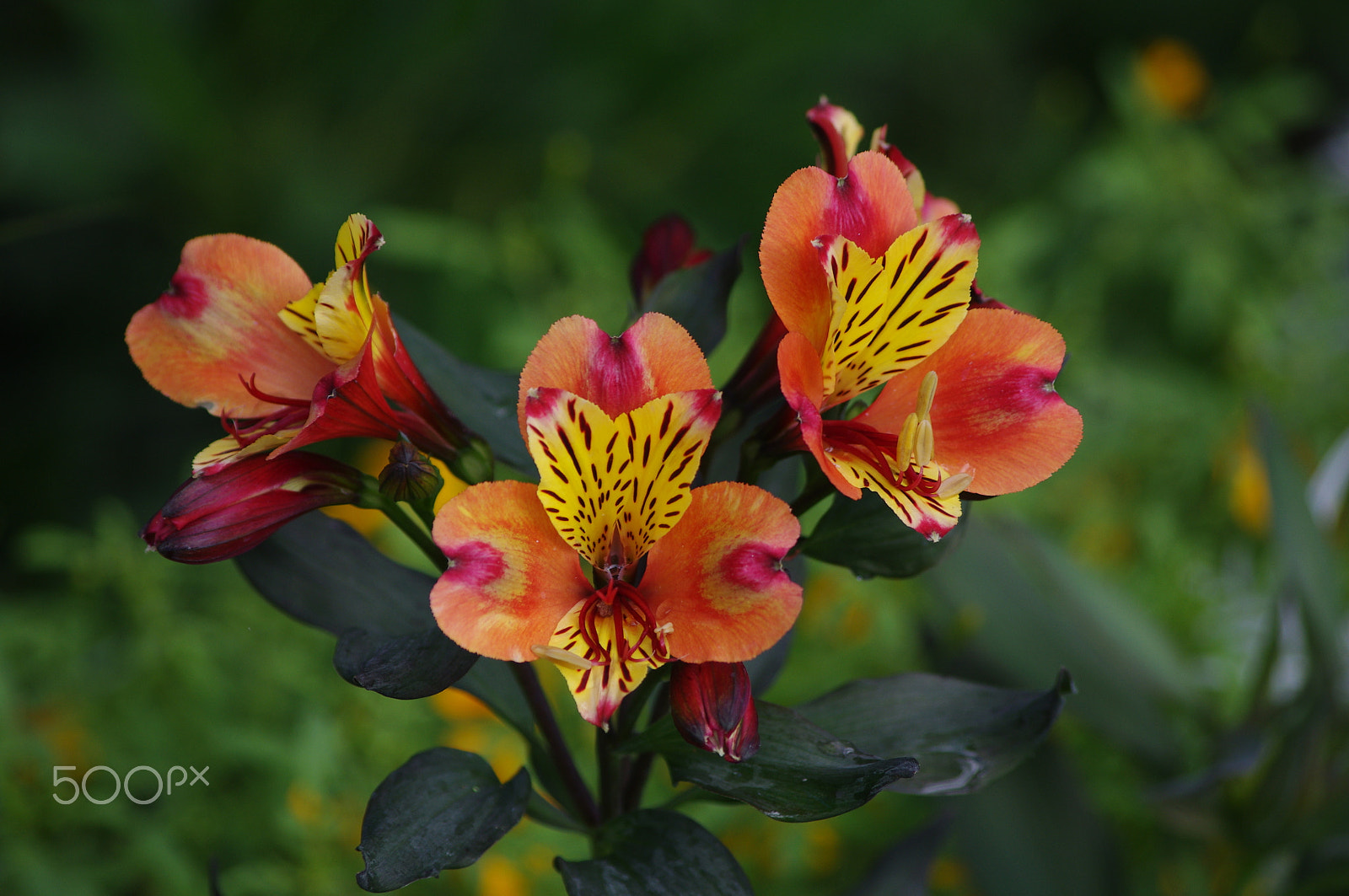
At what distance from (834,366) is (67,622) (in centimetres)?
90

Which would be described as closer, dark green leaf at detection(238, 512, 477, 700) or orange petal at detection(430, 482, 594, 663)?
orange petal at detection(430, 482, 594, 663)

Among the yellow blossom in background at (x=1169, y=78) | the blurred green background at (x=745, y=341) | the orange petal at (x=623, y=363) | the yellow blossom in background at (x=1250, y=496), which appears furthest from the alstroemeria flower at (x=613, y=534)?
the yellow blossom in background at (x=1169, y=78)

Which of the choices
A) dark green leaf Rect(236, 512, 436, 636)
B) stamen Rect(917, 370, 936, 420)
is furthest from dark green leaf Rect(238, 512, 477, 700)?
stamen Rect(917, 370, 936, 420)

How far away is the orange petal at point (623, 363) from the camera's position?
40cm

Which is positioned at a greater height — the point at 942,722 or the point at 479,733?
the point at 942,722

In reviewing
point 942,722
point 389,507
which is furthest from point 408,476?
point 942,722

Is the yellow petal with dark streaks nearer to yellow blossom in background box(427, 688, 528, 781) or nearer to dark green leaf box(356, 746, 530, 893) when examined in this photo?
dark green leaf box(356, 746, 530, 893)

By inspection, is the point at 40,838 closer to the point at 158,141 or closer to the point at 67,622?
the point at 67,622

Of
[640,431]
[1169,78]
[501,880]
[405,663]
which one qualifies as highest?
[1169,78]

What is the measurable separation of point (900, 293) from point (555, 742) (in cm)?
26

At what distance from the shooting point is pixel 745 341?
4.07 ft

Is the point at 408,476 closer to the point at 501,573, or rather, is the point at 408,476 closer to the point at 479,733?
the point at 501,573

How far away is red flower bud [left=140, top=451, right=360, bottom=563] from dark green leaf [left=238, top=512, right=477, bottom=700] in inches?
2.1

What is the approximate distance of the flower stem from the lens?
0.49 m
